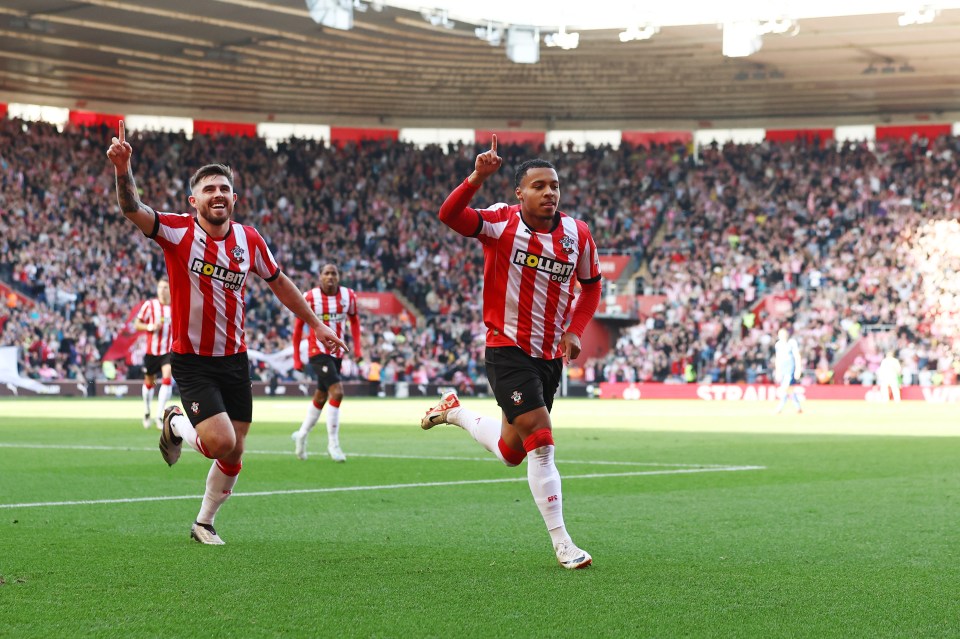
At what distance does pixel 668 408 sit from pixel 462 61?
15.4 m

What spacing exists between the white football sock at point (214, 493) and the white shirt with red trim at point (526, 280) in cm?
211

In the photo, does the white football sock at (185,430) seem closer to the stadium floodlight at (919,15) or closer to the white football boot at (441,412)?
the white football boot at (441,412)

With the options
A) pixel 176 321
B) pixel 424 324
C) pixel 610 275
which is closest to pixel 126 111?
pixel 424 324

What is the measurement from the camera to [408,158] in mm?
50906

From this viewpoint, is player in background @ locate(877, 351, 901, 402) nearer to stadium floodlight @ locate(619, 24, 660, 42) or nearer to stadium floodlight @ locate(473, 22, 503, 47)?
stadium floodlight @ locate(619, 24, 660, 42)

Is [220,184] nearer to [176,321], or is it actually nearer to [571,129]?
[176,321]

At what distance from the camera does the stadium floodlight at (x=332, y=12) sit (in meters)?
32.8

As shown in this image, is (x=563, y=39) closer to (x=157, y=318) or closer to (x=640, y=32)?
(x=640, y=32)

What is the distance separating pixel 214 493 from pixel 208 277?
4.89 ft

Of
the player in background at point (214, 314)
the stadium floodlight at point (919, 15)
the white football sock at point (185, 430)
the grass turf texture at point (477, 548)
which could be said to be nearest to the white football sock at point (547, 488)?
the grass turf texture at point (477, 548)

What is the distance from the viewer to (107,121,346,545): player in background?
838cm

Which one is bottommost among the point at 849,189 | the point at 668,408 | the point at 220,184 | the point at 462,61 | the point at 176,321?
the point at 668,408

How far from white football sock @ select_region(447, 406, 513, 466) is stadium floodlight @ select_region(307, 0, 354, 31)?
25.2m

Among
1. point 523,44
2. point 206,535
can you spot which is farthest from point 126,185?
point 523,44
